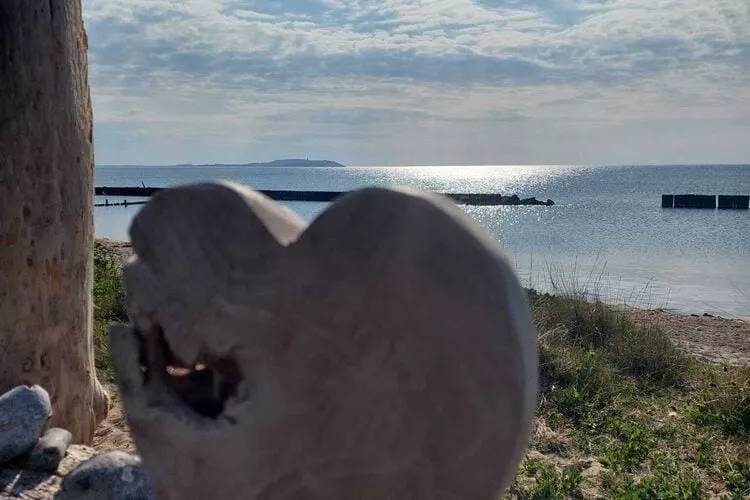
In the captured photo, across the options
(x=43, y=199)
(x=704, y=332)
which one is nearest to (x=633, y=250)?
(x=704, y=332)

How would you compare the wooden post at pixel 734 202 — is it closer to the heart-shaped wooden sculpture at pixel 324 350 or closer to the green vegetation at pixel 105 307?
the green vegetation at pixel 105 307

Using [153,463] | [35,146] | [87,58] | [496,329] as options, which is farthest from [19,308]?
[496,329]

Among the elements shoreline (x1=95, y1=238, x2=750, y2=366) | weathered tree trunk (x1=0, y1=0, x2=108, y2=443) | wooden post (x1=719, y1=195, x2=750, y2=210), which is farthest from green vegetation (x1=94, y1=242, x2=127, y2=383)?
wooden post (x1=719, y1=195, x2=750, y2=210)

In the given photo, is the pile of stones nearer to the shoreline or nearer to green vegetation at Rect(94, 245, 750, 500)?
green vegetation at Rect(94, 245, 750, 500)

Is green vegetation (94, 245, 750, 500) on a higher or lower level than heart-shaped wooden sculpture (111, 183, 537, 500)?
lower

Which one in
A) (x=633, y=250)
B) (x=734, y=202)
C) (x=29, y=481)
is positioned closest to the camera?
(x=29, y=481)

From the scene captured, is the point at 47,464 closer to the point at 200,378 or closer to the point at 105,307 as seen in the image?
the point at 200,378

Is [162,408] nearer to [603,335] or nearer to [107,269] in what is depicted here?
[603,335]
